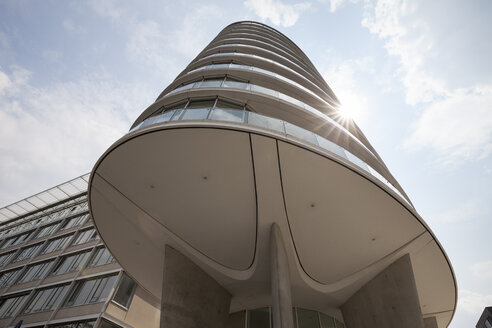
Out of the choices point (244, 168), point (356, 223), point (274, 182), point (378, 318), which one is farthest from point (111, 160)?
point (378, 318)

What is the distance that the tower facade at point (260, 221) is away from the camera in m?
6.99

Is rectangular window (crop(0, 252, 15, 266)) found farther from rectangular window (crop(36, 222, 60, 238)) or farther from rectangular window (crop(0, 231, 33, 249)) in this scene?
rectangular window (crop(36, 222, 60, 238))

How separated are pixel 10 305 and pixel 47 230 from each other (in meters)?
9.12

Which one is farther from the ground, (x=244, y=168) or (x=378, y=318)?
(x=244, y=168)

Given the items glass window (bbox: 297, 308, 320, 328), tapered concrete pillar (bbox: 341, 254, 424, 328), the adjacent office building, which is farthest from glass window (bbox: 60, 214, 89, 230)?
tapered concrete pillar (bbox: 341, 254, 424, 328)

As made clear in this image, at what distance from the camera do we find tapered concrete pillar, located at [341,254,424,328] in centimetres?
756

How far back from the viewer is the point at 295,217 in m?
7.98

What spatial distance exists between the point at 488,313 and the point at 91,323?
47939mm

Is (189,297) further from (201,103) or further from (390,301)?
(201,103)

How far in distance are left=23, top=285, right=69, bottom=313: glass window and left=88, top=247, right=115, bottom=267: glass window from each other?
2.27 m

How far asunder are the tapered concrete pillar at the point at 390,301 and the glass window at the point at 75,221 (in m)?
27.0

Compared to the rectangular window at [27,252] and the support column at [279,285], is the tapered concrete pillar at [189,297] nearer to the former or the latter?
the support column at [279,285]

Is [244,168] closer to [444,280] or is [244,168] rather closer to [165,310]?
[165,310]

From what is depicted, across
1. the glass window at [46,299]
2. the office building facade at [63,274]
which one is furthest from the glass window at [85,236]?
the glass window at [46,299]
